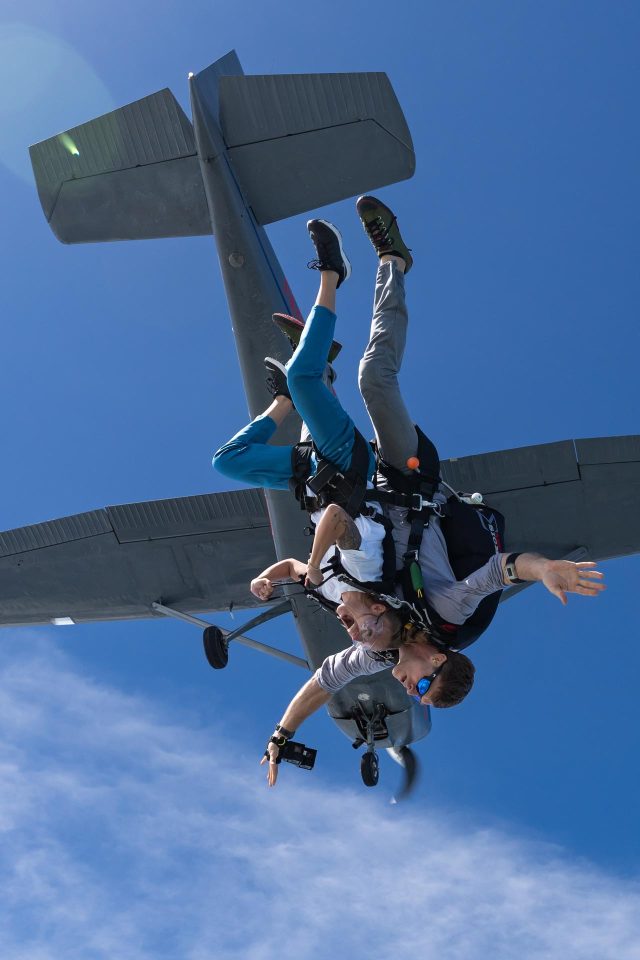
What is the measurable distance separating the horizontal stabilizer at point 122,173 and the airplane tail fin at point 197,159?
0.05ft

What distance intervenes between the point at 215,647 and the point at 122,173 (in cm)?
754

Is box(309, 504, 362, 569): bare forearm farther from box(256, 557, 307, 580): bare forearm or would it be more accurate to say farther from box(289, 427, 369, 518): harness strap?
box(256, 557, 307, 580): bare forearm

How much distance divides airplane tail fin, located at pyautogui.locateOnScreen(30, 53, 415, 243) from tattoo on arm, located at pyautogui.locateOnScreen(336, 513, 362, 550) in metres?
7.36

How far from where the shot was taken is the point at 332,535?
605cm

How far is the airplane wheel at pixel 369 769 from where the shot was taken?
10609mm

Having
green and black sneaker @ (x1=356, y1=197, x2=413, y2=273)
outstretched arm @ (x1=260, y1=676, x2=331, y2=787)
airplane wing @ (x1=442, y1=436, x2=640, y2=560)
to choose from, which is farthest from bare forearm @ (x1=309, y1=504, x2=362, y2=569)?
airplane wing @ (x1=442, y1=436, x2=640, y2=560)

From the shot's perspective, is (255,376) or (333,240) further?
(255,376)

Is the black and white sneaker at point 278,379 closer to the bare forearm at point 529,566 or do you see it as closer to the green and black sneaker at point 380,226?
Result: the green and black sneaker at point 380,226

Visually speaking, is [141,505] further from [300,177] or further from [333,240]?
[333,240]

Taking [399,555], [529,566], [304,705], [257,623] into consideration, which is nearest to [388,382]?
[399,555]

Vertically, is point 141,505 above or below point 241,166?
below

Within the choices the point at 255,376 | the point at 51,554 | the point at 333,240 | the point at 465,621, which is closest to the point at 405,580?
the point at 465,621

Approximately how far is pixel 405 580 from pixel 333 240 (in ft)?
8.67

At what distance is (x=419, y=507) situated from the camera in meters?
6.65
